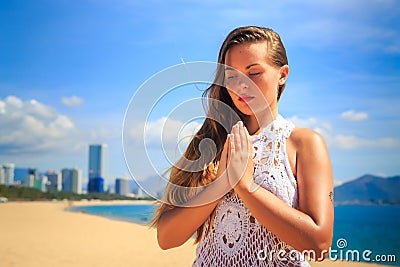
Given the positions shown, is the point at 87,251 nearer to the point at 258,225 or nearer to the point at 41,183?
the point at 258,225

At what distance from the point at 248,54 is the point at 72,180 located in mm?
101734

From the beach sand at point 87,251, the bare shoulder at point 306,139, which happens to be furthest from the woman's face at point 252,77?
the beach sand at point 87,251

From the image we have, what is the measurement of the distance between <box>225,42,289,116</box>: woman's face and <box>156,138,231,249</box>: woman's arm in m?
0.20

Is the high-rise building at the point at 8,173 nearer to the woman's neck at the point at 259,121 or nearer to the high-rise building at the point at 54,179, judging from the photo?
the high-rise building at the point at 54,179

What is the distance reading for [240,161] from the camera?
145 centimetres

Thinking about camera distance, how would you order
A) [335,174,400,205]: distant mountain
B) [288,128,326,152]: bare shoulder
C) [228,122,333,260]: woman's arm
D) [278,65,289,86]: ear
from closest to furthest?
[228,122,333,260]: woman's arm
[288,128,326,152]: bare shoulder
[278,65,289,86]: ear
[335,174,400,205]: distant mountain

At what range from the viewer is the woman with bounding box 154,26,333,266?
1.42 m

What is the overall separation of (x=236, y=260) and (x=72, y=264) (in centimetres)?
1216

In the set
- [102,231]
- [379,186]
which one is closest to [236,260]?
[102,231]

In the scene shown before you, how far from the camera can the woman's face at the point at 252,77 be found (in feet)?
5.05

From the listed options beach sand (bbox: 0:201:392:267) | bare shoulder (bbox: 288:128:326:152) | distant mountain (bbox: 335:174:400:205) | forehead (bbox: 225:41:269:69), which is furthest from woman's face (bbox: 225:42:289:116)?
distant mountain (bbox: 335:174:400:205)

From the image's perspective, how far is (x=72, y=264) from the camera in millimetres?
12648

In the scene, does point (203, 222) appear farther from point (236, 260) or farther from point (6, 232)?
point (6, 232)

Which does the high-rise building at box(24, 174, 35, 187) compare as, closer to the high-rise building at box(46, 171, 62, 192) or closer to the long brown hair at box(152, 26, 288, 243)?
the high-rise building at box(46, 171, 62, 192)
